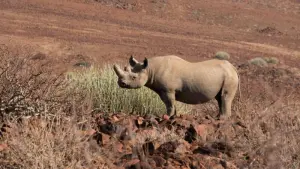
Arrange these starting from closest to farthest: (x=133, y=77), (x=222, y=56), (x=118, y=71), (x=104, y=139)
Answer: (x=104, y=139) → (x=118, y=71) → (x=133, y=77) → (x=222, y=56)

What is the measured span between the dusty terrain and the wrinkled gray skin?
361 mm

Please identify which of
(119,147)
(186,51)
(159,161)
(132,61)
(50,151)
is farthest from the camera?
(186,51)

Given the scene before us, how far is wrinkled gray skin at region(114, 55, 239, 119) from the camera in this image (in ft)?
23.4

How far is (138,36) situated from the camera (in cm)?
3052

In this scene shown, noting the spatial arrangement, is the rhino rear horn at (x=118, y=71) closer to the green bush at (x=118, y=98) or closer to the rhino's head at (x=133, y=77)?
the rhino's head at (x=133, y=77)

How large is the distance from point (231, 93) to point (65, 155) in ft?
12.5

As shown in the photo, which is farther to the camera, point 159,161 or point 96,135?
point 96,135

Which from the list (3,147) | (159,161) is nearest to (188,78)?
(159,161)

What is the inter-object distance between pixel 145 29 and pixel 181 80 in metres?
27.0

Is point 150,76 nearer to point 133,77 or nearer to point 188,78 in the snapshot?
point 133,77

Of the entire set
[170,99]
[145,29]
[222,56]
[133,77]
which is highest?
[133,77]

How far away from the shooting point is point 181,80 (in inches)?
282

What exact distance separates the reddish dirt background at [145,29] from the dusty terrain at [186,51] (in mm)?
74

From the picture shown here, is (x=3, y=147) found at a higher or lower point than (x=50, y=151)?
lower
